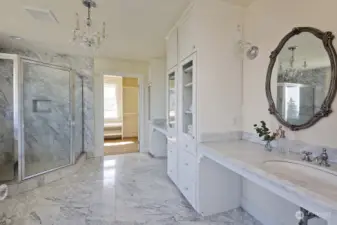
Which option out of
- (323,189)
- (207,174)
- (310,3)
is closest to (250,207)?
(207,174)

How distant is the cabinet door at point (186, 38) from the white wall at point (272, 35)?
650mm

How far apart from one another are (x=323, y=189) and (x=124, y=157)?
4519mm

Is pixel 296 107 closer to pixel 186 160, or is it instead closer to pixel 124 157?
pixel 186 160

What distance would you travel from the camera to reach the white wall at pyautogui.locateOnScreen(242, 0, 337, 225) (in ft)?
5.43

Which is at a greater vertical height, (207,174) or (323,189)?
(323,189)

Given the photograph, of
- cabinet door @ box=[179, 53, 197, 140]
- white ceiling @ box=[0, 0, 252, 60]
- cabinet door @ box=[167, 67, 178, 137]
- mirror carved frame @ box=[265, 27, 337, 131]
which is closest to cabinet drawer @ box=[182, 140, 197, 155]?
cabinet door @ box=[179, 53, 197, 140]

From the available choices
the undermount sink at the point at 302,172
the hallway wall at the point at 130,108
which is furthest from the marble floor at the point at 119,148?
the undermount sink at the point at 302,172

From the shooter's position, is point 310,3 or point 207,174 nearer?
point 310,3

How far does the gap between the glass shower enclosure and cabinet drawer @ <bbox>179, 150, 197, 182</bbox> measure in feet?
7.84

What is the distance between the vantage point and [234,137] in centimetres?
256

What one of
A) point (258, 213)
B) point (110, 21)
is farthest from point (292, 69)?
point (110, 21)

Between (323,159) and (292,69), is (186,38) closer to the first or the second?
(292,69)

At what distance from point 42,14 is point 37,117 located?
2.30 meters

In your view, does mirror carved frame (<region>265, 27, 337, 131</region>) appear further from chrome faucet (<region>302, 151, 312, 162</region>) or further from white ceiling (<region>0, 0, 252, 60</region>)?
white ceiling (<region>0, 0, 252, 60</region>)
